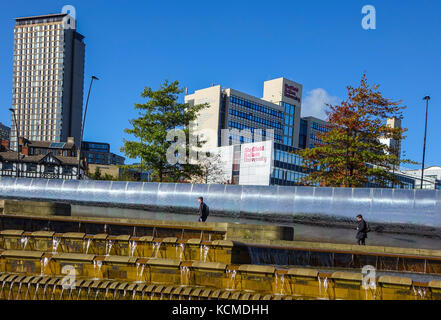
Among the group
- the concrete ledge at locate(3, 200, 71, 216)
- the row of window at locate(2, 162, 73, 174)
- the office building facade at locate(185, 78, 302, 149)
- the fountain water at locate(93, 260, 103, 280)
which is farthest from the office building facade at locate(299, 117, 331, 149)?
the fountain water at locate(93, 260, 103, 280)

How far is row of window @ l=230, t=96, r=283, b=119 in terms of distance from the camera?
4922 inches

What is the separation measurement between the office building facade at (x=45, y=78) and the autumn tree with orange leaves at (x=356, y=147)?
572 feet

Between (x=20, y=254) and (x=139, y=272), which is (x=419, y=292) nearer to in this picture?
(x=139, y=272)

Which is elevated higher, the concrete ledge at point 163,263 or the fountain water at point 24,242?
the concrete ledge at point 163,263

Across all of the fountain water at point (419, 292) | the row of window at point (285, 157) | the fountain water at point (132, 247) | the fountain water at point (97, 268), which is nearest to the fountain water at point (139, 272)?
the fountain water at point (97, 268)

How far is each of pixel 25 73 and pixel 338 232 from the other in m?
203

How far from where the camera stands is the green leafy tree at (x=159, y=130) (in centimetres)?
3397

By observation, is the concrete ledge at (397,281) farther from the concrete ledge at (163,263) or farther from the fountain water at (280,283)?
the concrete ledge at (163,263)

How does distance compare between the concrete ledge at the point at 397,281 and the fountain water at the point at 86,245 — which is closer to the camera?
the concrete ledge at the point at 397,281

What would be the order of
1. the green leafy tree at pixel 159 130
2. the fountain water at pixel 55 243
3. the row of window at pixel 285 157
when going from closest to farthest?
the fountain water at pixel 55 243
the green leafy tree at pixel 159 130
the row of window at pixel 285 157

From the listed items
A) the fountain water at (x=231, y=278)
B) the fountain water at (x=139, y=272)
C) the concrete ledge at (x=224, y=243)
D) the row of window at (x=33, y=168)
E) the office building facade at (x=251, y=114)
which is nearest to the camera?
the fountain water at (x=231, y=278)

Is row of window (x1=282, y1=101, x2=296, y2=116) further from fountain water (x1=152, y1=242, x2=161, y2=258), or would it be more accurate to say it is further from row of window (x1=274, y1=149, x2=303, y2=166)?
fountain water (x1=152, y1=242, x2=161, y2=258)

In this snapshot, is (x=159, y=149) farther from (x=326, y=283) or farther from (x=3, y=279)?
(x=326, y=283)

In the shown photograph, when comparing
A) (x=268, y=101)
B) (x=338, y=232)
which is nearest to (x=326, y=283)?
(x=338, y=232)
